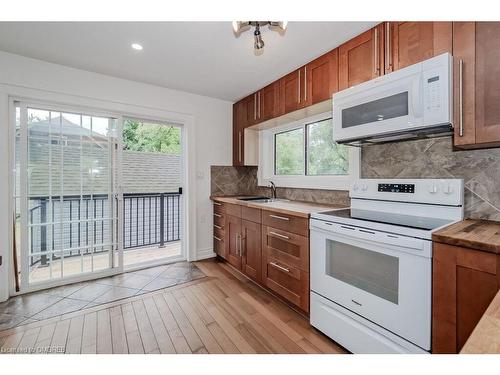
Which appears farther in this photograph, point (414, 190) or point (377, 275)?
point (414, 190)

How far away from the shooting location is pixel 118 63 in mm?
2352

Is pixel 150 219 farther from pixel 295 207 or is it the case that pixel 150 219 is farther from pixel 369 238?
pixel 369 238

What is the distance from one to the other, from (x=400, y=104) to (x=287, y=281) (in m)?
1.58

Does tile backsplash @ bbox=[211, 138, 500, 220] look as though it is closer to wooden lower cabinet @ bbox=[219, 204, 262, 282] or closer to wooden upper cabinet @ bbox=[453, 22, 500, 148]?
wooden upper cabinet @ bbox=[453, 22, 500, 148]

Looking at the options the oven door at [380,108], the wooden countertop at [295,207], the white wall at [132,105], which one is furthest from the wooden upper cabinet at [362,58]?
the white wall at [132,105]

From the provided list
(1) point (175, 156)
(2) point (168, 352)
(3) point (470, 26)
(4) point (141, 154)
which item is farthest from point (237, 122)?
(2) point (168, 352)

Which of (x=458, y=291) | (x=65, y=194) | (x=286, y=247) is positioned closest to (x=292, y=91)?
(x=286, y=247)

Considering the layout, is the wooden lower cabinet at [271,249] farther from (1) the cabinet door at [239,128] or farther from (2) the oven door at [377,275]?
(1) the cabinet door at [239,128]

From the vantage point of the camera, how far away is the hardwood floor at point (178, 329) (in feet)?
5.24

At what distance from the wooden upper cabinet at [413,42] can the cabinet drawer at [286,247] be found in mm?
1397

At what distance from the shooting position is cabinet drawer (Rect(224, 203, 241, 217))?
276 cm

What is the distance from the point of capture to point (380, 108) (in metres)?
1.58

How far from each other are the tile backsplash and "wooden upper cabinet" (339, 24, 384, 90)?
0.58m
